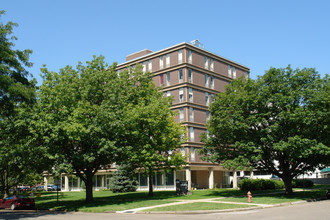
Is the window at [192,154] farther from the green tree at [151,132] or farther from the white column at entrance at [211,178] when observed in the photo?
the green tree at [151,132]

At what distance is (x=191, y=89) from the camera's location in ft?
173

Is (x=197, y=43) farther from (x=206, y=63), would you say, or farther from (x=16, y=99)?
(x=16, y=99)

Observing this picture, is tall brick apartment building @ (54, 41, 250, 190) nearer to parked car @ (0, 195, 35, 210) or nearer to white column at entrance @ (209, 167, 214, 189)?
white column at entrance @ (209, 167, 214, 189)

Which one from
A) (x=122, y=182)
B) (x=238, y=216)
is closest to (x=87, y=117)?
(x=238, y=216)

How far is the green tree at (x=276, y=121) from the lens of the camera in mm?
27281

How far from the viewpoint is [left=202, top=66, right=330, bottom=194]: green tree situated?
2728 centimetres

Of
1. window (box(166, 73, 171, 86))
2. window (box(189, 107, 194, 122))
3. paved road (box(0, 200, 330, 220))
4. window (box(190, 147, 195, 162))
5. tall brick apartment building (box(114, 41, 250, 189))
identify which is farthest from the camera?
window (box(166, 73, 171, 86))

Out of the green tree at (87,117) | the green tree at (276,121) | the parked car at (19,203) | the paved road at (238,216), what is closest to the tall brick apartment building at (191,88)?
the green tree at (276,121)

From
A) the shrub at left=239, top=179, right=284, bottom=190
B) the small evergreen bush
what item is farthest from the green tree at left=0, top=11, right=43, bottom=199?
the shrub at left=239, top=179, right=284, bottom=190

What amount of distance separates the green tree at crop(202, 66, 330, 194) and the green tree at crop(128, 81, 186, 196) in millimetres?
4382

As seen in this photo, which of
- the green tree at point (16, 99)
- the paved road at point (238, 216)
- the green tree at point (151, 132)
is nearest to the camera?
the paved road at point (238, 216)

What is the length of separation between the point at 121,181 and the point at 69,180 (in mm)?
27602

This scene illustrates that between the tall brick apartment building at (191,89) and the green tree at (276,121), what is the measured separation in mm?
19184

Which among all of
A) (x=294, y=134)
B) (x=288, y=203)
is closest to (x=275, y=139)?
(x=294, y=134)
